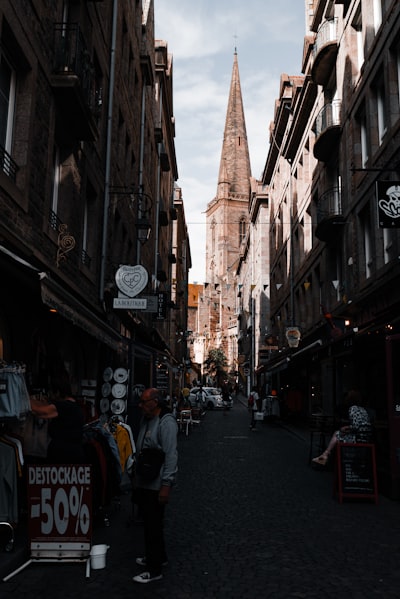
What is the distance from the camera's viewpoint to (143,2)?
78.8 ft

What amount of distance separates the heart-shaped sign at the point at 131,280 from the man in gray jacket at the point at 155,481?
8.63 meters

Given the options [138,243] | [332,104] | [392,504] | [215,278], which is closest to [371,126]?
[332,104]

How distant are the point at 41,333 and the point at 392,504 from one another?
20.4 ft

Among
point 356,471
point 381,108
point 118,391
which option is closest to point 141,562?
point 356,471

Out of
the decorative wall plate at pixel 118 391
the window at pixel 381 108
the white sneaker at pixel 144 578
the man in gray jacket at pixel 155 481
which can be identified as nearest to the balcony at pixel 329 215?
the window at pixel 381 108

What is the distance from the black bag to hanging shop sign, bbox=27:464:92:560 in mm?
559

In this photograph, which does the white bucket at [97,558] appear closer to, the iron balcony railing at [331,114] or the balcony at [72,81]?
the balcony at [72,81]

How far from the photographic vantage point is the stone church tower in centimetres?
10500

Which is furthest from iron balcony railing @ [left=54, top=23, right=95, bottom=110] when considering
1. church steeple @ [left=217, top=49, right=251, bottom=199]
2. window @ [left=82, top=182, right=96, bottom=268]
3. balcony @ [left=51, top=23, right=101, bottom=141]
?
church steeple @ [left=217, top=49, right=251, bottom=199]

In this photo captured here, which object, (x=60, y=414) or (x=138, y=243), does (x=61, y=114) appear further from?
(x=138, y=243)

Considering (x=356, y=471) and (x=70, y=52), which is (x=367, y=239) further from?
(x=70, y=52)

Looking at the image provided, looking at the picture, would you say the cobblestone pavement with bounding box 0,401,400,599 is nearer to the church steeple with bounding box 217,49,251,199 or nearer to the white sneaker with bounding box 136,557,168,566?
the white sneaker with bounding box 136,557,168,566

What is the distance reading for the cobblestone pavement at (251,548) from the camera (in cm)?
489

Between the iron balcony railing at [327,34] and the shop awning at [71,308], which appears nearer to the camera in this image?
the shop awning at [71,308]
